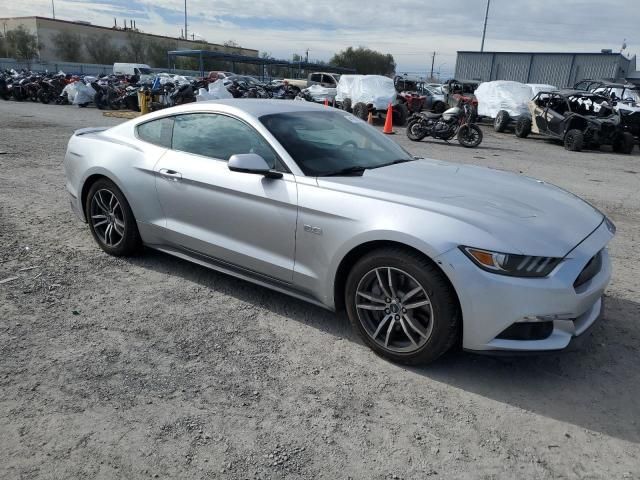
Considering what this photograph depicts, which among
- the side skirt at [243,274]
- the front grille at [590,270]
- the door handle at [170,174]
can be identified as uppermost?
the door handle at [170,174]

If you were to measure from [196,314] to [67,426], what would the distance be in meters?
1.33

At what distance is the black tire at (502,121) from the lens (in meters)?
19.2

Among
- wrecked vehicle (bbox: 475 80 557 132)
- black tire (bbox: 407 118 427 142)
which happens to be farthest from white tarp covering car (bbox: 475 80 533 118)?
black tire (bbox: 407 118 427 142)

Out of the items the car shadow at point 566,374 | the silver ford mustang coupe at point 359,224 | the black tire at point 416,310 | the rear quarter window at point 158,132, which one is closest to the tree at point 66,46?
the rear quarter window at point 158,132

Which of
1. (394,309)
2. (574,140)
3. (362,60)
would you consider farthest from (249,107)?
(362,60)

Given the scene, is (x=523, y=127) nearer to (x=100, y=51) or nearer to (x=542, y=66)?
(x=542, y=66)

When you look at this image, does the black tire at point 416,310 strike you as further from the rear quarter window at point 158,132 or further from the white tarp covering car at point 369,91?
the white tarp covering car at point 369,91

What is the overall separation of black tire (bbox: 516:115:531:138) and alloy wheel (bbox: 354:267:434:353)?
16554 millimetres

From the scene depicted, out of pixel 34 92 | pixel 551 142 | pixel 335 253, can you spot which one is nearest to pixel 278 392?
pixel 335 253

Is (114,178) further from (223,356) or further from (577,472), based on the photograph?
(577,472)

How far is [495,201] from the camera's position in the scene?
325 cm

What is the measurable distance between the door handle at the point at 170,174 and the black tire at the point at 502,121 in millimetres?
17542

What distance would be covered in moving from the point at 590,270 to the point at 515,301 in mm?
639

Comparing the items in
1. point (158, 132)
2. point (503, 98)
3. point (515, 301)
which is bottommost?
point (515, 301)
